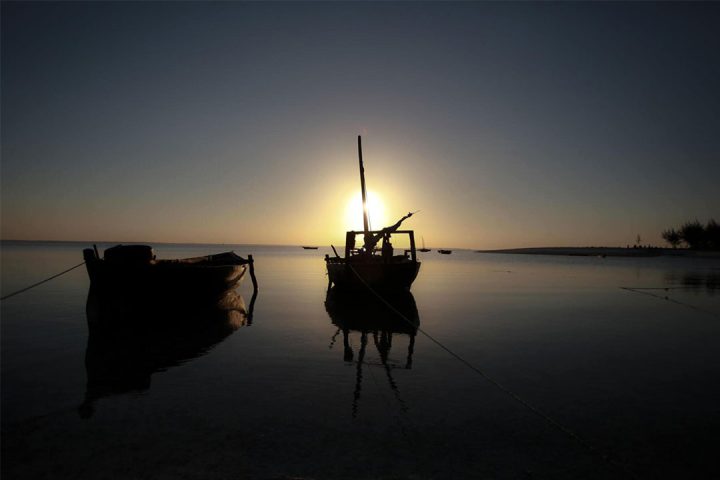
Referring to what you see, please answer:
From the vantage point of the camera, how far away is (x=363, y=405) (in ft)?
23.7

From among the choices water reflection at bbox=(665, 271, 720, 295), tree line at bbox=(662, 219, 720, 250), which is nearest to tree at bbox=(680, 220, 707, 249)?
tree line at bbox=(662, 219, 720, 250)

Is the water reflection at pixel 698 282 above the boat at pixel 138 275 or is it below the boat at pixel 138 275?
below

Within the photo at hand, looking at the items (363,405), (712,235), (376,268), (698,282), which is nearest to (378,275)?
(376,268)

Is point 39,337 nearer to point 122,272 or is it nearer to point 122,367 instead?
point 122,272

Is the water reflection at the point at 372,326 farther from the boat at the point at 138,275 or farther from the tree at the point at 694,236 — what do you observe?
the tree at the point at 694,236

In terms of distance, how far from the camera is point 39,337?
42.8 feet

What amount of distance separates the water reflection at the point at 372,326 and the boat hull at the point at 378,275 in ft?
2.36

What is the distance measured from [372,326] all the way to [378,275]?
22.1ft

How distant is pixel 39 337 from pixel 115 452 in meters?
10.4

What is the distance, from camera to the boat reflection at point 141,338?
28.5ft

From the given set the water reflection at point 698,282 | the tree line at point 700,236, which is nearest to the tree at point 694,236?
the tree line at point 700,236

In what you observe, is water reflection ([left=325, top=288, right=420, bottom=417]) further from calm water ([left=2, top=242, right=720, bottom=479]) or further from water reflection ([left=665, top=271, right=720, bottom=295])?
water reflection ([left=665, top=271, right=720, bottom=295])

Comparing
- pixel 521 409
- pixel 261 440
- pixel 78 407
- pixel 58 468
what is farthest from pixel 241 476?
pixel 521 409

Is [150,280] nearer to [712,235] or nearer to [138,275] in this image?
[138,275]
